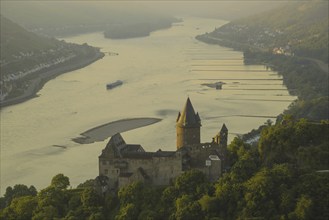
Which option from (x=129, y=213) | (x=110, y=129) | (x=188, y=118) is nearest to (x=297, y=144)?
(x=188, y=118)

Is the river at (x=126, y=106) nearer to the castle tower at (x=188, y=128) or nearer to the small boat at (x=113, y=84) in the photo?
the small boat at (x=113, y=84)

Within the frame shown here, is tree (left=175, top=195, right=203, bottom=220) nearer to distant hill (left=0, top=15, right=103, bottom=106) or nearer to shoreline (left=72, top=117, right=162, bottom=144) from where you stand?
shoreline (left=72, top=117, right=162, bottom=144)

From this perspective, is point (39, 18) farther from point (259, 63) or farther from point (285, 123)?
point (285, 123)

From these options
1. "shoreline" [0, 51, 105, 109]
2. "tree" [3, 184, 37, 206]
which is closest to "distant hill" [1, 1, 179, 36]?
"shoreline" [0, 51, 105, 109]

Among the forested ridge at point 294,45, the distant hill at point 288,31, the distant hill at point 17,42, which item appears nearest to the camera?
the forested ridge at point 294,45

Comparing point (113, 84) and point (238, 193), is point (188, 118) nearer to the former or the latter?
point (238, 193)

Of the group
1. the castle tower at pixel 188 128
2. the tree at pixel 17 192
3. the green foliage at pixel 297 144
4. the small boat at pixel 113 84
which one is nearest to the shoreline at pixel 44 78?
the small boat at pixel 113 84
